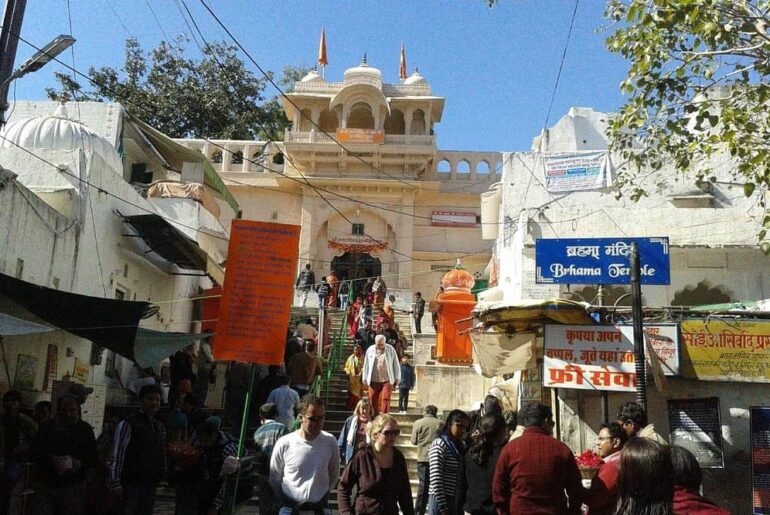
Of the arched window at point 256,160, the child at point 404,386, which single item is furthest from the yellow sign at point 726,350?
the arched window at point 256,160

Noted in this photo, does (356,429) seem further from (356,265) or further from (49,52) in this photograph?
(356,265)

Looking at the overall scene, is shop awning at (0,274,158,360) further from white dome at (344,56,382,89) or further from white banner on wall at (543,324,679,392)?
white dome at (344,56,382,89)

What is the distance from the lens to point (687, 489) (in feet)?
10.5

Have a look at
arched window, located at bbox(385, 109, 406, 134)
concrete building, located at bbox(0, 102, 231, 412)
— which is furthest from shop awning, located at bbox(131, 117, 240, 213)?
arched window, located at bbox(385, 109, 406, 134)

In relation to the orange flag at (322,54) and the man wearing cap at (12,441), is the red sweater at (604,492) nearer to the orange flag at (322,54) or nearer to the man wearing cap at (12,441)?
the man wearing cap at (12,441)

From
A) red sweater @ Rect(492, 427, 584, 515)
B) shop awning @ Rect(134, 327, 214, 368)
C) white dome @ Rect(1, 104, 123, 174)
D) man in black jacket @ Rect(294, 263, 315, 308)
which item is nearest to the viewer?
red sweater @ Rect(492, 427, 584, 515)

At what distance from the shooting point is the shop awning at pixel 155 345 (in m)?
9.29

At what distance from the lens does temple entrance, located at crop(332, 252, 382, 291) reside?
Result: 1163 inches

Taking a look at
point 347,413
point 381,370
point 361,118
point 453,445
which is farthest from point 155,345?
point 361,118

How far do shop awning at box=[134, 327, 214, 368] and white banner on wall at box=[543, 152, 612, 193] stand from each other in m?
7.84

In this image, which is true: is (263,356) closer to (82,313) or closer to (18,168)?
(82,313)

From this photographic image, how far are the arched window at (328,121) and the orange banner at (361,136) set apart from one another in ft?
7.54

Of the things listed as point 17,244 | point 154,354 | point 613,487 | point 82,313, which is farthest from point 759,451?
point 17,244

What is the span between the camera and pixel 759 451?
29.9 feet
